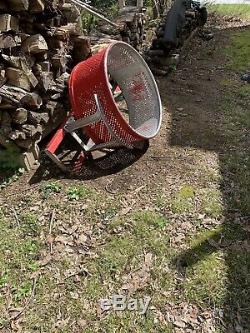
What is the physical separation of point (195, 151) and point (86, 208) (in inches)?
58.6

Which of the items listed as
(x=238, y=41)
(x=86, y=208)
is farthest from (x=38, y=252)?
(x=238, y=41)

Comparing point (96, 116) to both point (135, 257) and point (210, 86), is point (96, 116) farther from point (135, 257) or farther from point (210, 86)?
point (210, 86)

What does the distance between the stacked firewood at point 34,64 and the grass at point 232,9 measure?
8227 mm

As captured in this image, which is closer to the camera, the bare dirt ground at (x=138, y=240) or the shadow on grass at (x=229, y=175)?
the bare dirt ground at (x=138, y=240)

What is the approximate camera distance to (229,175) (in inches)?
142

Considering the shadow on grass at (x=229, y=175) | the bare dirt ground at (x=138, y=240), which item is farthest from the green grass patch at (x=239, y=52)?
the bare dirt ground at (x=138, y=240)

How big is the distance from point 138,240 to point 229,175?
1.30 meters

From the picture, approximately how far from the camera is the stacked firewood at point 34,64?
308cm

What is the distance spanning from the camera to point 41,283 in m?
2.63

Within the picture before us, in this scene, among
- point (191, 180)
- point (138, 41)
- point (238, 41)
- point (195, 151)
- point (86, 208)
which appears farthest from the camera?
point (238, 41)

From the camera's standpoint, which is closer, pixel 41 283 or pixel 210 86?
pixel 41 283

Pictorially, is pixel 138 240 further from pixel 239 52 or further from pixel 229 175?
pixel 239 52

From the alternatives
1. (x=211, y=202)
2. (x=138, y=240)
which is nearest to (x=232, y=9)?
(x=211, y=202)

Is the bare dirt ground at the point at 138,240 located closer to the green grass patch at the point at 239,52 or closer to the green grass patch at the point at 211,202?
the green grass patch at the point at 211,202
